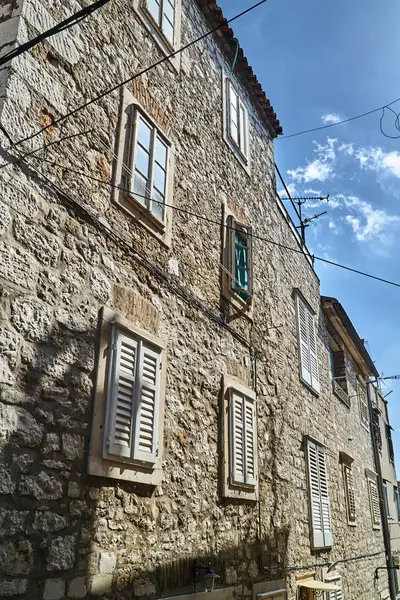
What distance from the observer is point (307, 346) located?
33.7 ft

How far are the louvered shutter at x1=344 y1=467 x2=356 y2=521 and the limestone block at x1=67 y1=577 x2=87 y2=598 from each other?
28.4ft

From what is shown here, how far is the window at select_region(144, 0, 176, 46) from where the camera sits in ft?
21.1

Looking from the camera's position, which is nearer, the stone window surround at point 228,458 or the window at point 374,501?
the stone window surround at point 228,458

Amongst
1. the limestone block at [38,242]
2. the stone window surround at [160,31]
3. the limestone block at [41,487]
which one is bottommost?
the limestone block at [41,487]

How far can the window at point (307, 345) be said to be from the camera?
32.3 ft

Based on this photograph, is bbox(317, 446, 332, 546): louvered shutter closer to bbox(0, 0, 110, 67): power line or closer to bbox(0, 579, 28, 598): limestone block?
bbox(0, 579, 28, 598): limestone block

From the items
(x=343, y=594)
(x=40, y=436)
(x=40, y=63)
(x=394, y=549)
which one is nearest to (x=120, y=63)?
(x=40, y=63)

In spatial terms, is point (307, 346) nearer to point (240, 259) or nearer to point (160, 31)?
point (240, 259)

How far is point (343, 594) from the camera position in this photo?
9906mm

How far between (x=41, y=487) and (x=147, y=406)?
135cm

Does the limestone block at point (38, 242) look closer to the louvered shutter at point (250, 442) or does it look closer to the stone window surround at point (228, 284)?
the stone window surround at point (228, 284)

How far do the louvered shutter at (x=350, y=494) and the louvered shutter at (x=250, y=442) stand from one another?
5.69 m

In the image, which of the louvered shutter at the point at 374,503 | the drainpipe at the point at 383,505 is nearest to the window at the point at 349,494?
the louvered shutter at the point at 374,503

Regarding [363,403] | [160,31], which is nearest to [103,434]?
[160,31]
